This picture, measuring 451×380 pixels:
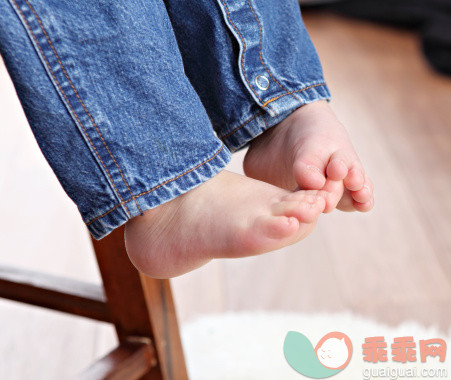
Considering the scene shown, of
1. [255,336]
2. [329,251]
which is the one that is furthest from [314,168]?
[329,251]

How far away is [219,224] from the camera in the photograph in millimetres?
450

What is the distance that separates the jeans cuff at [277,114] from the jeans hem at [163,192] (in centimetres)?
6

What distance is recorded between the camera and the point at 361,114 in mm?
1591

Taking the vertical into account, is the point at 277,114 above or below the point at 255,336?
above

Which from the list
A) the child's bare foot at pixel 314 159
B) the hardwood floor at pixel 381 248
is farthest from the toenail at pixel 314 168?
the hardwood floor at pixel 381 248

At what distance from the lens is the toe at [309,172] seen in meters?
0.45

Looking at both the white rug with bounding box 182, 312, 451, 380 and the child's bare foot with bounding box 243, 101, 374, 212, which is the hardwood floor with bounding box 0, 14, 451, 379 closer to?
the white rug with bounding box 182, 312, 451, 380

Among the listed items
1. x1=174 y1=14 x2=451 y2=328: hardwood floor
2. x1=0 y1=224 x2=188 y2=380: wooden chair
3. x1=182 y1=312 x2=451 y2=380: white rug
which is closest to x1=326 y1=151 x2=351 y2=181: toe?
x1=0 y1=224 x2=188 y2=380: wooden chair

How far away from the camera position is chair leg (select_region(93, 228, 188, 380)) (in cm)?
65

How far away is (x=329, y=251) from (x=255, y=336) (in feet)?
0.89

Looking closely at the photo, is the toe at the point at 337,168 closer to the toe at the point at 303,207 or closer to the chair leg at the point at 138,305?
the toe at the point at 303,207

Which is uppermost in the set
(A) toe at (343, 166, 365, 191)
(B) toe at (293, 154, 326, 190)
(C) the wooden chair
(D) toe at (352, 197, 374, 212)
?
(B) toe at (293, 154, 326, 190)

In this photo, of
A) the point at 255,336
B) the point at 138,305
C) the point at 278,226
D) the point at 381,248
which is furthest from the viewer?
the point at 381,248

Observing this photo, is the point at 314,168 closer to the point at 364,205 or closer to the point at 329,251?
the point at 364,205
